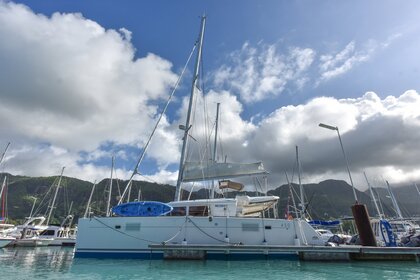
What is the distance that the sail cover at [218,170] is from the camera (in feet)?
57.5

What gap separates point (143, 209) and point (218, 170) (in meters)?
5.12

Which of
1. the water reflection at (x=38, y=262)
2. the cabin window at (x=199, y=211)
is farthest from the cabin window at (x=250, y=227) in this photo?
the water reflection at (x=38, y=262)

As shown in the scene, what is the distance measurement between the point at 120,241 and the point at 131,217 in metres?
1.45

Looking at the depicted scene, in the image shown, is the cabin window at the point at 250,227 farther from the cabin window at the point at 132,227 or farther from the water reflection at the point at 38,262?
the water reflection at the point at 38,262

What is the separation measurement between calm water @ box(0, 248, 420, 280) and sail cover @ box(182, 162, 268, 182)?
201 inches

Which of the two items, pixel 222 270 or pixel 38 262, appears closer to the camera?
pixel 222 270

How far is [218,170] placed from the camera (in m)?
17.9

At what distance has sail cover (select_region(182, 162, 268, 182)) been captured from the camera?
17.5 m

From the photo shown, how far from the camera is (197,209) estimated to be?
16828 millimetres

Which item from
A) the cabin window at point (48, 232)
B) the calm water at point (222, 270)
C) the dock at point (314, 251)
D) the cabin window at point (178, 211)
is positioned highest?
the cabin window at point (48, 232)

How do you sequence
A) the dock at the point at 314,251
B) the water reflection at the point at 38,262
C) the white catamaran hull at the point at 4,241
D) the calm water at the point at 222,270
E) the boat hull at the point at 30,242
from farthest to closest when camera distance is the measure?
the boat hull at the point at 30,242, the white catamaran hull at the point at 4,241, the dock at the point at 314,251, the water reflection at the point at 38,262, the calm water at the point at 222,270

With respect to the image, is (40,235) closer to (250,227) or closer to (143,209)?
(143,209)

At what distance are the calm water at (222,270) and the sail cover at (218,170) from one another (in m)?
5.10

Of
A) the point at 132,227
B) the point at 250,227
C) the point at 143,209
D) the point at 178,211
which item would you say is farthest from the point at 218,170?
the point at 132,227
